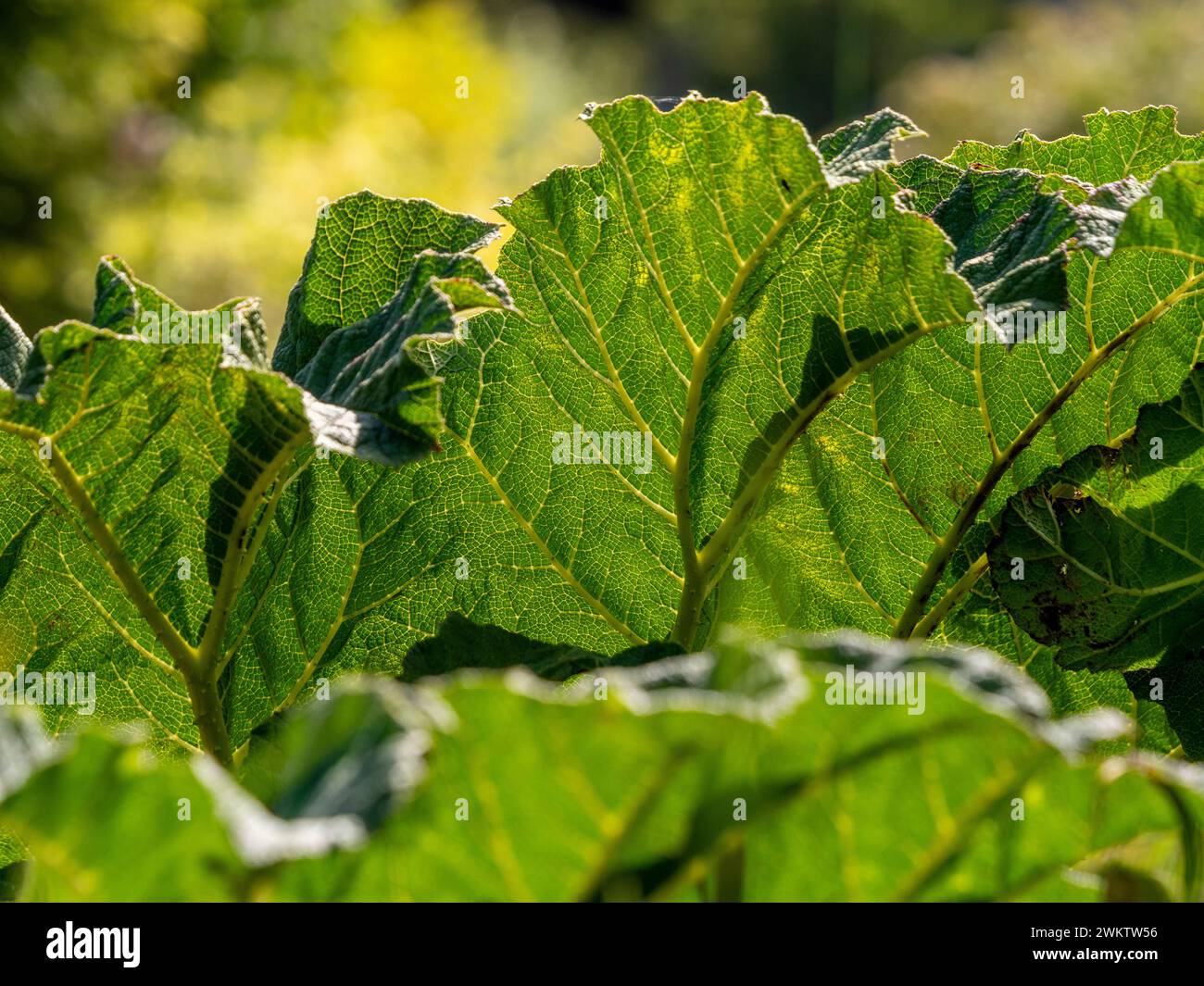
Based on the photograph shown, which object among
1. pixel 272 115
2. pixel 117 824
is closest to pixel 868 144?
pixel 117 824

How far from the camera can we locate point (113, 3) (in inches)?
227

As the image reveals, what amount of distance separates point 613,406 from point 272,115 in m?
6.46

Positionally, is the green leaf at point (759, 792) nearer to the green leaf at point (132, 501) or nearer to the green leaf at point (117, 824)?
the green leaf at point (117, 824)

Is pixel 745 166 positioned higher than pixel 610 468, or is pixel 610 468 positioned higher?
pixel 745 166

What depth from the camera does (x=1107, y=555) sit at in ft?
3.18

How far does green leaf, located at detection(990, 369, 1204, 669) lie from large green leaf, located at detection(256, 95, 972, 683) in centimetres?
17

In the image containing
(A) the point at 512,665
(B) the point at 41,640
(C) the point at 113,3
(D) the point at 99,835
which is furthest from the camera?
(C) the point at 113,3

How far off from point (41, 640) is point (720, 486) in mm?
544

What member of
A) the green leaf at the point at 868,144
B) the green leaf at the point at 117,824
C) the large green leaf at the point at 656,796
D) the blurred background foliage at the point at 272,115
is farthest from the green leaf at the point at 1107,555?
the blurred background foliage at the point at 272,115

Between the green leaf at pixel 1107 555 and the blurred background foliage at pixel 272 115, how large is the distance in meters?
3.89

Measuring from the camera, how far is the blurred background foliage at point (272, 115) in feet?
19.3

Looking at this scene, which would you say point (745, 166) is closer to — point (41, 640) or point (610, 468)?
point (610, 468)

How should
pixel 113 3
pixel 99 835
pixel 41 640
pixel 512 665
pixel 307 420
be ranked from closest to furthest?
pixel 99 835 → pixel 307 420 → pixel 512 665 → pixel 41 640 → pixel 113 3
